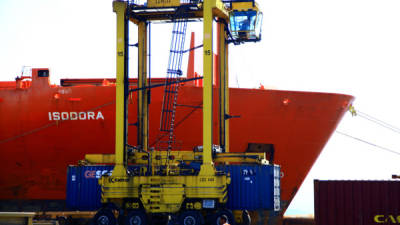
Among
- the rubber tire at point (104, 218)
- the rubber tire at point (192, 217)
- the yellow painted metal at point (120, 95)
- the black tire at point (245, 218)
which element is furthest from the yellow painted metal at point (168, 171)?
the black tire at point (245, 218)

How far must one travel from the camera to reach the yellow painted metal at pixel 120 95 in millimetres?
20828

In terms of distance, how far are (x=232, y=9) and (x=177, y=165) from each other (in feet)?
22.0

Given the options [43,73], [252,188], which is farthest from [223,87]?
[43,73]

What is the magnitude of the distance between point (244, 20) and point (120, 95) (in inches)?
231

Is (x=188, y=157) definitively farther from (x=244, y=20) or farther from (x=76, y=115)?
(x=76, y=115)

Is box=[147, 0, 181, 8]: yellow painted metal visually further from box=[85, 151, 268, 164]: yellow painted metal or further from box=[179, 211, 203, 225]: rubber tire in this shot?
box=[179, 211, 203, 225]: rubber tire

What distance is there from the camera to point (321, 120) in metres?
26.1

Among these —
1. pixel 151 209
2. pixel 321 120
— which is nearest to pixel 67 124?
pixel 151 209

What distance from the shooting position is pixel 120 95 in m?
21.0

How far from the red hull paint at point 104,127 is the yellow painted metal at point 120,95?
4587 mm

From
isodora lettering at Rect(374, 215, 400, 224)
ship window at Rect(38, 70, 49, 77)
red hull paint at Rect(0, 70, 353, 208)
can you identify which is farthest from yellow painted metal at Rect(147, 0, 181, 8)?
isodora lettering at Rect(374, 215, 400, 224)

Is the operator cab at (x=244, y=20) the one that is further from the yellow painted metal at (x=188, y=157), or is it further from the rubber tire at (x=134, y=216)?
the rubber tire at (x=134, y=216)

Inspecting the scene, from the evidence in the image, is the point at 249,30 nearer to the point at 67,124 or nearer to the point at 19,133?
the point at 67,124

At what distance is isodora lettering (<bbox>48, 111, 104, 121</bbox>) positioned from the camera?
26.1 m
